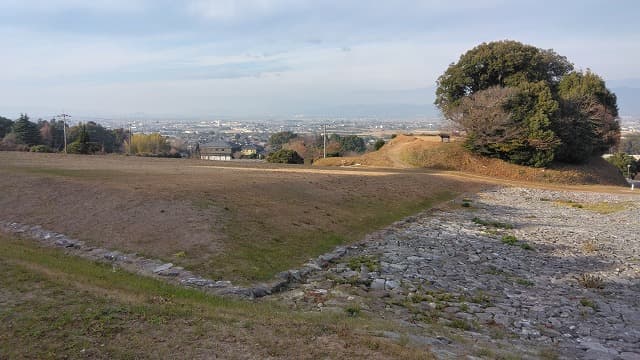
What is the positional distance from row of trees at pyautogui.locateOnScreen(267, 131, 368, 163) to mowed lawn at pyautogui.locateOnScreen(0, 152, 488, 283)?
26.6 m

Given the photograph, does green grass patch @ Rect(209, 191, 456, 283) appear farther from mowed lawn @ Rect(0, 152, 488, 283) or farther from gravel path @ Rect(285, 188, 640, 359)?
gravel path @ Rect(285, 188, 640, 359)

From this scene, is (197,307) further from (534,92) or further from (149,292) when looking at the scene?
(534,92)

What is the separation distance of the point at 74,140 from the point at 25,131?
5.92m

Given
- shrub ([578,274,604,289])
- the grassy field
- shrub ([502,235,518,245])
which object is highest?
the grassy field

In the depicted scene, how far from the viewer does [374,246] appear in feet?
49.4

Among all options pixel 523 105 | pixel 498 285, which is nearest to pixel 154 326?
pixel 498 285

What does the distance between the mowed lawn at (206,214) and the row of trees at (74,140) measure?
33892mm

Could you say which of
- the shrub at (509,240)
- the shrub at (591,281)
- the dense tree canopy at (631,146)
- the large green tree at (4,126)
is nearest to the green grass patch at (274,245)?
the shrub at (509,240)

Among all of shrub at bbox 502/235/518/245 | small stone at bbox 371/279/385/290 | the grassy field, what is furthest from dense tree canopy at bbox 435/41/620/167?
the grassy field

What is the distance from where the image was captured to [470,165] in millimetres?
44188

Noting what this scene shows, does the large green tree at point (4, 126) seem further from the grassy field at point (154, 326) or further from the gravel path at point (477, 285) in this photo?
the grassy field at point (154, 326)

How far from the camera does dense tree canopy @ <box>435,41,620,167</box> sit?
42156mm

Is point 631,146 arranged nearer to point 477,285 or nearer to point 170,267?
point 477,285

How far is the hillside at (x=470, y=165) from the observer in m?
42.4
